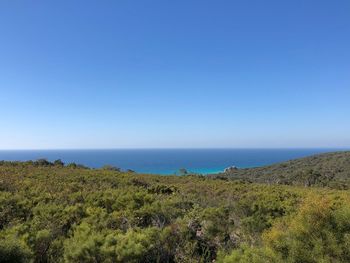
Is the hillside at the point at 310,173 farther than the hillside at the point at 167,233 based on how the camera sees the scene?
Yes

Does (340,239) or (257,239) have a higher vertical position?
(340,239)

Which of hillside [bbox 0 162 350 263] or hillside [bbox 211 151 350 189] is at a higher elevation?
hillside [bbox 0 162 350 263]

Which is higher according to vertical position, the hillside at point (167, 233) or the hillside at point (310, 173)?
the hillside at point (167, 233)

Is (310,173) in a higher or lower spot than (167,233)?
lower

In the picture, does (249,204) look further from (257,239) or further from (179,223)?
(179,223)

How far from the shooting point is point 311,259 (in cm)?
558

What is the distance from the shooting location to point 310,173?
4881 centimetres

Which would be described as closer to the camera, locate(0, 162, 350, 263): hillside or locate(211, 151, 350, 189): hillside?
locate(0, 162, 350, 263): hillside

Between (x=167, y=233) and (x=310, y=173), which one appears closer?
(x=167, y=233)

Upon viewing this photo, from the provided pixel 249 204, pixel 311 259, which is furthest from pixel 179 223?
pixel 249 204

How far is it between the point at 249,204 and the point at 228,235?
390 centimetres

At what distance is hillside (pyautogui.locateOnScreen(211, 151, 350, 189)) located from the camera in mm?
45969

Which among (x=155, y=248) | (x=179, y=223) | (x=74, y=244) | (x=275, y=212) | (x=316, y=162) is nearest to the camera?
(x=74, y=244)

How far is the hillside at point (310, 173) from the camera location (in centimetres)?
4597
